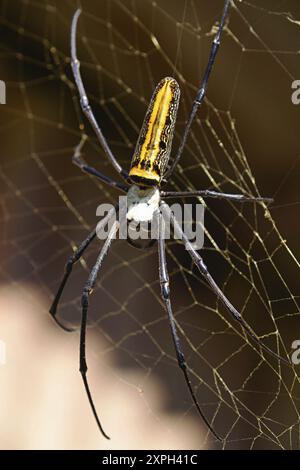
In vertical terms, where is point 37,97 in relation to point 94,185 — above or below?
above

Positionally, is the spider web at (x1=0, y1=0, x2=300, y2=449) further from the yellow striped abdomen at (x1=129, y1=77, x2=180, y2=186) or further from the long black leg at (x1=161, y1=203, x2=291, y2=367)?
the yellow striped abdomen at (x1=129, y1=77, x2=180, y2=186)

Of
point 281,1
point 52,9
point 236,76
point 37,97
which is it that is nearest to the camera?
point 281,1

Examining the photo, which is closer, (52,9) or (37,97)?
(52,9)

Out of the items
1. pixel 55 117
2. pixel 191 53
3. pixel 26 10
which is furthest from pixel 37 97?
pixel 191 53

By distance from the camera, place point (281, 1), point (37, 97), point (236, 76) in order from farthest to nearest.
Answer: point (37, 97) → point (236, 76) → point (281, 1)

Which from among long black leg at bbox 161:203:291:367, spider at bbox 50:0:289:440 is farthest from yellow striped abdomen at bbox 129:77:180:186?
long black leg at bbox 161:203:291:367

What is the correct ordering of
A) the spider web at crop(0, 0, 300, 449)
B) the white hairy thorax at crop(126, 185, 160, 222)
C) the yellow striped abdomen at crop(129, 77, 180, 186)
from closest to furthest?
the yellow striped abdomen at crop(129, 77, 180, 186) → the white hairy thorax at crop(126, 185, 160, 222) → the spider web at crop(0, 0, 300, 449)

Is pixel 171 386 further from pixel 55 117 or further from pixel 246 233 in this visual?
pixel 55 117
